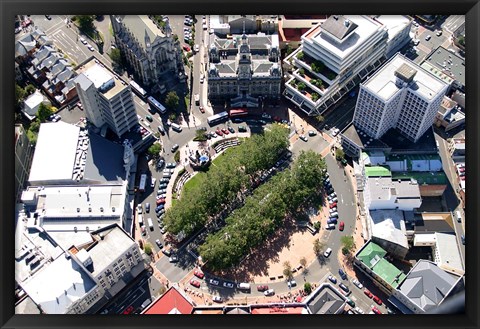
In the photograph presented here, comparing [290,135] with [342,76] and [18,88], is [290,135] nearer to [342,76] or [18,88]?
[342,76]

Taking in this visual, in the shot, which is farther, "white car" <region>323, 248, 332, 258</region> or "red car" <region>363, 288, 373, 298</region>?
"white car" <region>323, 248, 332, 258</region>

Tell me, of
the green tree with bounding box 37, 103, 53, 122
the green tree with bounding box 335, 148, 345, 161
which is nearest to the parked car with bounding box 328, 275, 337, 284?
the green tree with bounding box 335, 148, 345, 161

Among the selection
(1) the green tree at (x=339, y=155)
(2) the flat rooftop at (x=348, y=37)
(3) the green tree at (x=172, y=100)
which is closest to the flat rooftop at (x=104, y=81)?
(3) the green tree at (x=172, y=100)

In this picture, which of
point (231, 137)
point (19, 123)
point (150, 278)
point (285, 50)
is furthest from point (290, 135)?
point (19, 123)

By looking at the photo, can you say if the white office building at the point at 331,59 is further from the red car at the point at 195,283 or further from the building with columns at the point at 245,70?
the red car at the point at 195,283

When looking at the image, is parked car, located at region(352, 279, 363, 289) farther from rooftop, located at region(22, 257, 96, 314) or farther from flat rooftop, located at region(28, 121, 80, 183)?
flat rooftop, located at region(28, 121, 80, 183)

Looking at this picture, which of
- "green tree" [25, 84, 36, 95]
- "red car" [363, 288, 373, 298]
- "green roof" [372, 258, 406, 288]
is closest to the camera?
"green roof" [372, 258, 406, 288]

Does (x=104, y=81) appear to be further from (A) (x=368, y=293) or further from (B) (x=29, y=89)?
(A) (x=368, y=293)
